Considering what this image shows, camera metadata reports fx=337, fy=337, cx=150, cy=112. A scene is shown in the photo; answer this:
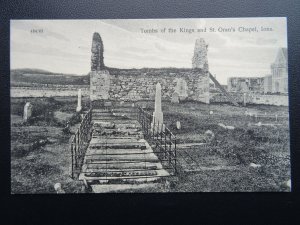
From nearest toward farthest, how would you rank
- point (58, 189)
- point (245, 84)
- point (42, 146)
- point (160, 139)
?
1. point (58, 189)
2. point (42, 146)
3. point (245, 84)
4. point (160, 139)

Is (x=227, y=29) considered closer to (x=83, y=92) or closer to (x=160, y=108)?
(x=160, y=108)

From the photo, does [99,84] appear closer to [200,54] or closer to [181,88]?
[181,88]

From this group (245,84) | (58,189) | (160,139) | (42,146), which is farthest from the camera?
(160,139)

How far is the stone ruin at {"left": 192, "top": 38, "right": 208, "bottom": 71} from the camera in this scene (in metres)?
5.07

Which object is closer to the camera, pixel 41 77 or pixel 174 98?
pixel 41 77

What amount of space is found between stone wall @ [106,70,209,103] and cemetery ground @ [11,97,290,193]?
0.62 ft

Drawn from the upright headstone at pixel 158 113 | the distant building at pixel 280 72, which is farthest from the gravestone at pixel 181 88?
the distant building at pixel 280 72

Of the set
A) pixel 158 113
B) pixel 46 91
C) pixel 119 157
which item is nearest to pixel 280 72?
pixel 158 113

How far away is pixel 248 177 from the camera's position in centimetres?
502

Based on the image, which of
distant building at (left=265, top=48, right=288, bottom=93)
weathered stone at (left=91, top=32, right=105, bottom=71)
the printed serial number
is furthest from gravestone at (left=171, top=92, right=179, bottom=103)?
the printed serial number

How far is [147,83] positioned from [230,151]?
64.5 inches

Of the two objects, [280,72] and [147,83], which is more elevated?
[280,72]

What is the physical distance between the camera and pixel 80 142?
5125mm
